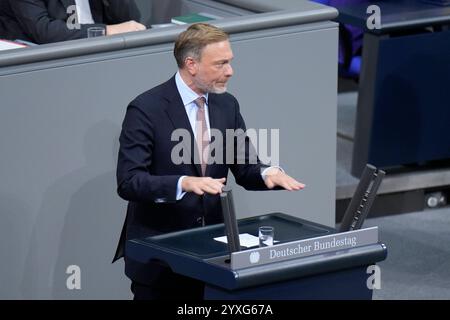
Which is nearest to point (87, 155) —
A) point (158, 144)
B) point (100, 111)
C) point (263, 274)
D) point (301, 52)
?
point (100, 111)

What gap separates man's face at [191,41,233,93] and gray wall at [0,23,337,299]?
0.74 metres

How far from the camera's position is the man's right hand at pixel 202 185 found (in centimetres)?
424

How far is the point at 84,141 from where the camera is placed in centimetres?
530

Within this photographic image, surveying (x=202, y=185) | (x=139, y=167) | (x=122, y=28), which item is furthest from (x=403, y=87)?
(x=202, y=185)

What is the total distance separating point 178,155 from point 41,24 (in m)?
1.65

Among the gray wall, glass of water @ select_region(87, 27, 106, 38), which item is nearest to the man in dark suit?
the gray wall

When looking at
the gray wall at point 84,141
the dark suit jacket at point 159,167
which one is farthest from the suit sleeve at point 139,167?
the gray wall at point 84,141

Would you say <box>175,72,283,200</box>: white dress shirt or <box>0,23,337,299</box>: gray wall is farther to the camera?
<box>0,23,337,299</box>: gray wall

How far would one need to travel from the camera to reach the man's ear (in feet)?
15.3

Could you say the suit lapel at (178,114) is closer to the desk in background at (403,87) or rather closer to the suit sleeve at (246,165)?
the suit sleeve at (246,165)

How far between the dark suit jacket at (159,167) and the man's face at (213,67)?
0.13m

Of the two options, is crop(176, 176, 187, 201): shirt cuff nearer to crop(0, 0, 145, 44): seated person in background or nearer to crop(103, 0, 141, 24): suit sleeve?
crop(0, 0, 145, 44): seated person in background
